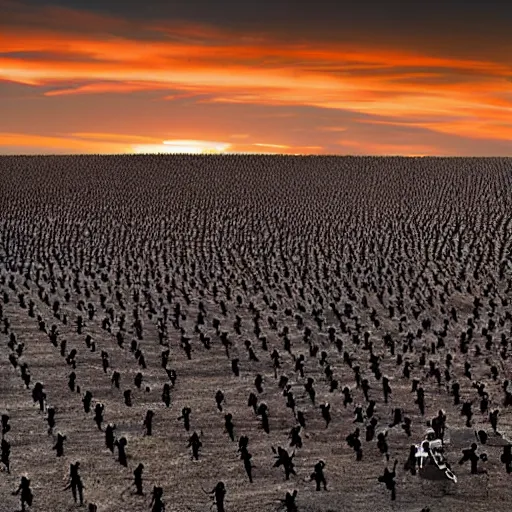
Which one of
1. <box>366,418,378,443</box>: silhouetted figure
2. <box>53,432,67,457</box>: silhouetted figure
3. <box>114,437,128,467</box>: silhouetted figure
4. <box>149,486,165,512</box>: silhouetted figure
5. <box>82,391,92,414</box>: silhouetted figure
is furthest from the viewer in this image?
<box>82,391,92,414</box>: silhouetted figure

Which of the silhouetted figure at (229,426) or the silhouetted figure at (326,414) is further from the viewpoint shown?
the silhouetted figure at (326,414)

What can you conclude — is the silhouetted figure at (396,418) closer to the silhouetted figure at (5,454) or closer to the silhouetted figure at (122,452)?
the silhouetted figure at (122,452)

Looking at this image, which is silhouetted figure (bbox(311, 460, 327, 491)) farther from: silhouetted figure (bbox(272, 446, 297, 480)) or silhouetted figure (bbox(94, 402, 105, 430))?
silhouetted figure (bbox(94, 402, 105, 430))

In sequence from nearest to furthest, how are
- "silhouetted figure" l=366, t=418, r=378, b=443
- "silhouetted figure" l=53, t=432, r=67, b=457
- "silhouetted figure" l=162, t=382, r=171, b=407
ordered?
"silhouetted figure" l=53, t=432, r=67, b=457
"silhouetted figure" l=366, t=418, r=378, b=443
"silhouetted figure" l=162, t=382, r=171, b=407

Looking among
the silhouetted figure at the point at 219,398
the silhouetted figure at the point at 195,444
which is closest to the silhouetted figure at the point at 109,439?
the silhouetted figure at the point at 195,444

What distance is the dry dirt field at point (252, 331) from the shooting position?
17812 mm

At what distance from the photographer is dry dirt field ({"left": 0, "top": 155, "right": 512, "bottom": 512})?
58.4 feet

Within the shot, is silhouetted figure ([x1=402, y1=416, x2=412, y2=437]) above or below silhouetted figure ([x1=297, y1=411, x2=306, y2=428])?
below

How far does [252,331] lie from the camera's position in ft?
96.5

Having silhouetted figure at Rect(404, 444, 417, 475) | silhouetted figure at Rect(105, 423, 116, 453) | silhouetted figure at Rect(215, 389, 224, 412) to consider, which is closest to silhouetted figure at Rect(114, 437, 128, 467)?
silhouetted figure at Rect(105, 423, 116, 453)

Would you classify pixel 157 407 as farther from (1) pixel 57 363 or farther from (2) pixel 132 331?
(2) pixel 132 331

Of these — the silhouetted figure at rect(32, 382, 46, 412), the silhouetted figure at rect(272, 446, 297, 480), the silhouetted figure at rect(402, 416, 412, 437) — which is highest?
the silhouetted figure at rect(32, 382, 46, 412)

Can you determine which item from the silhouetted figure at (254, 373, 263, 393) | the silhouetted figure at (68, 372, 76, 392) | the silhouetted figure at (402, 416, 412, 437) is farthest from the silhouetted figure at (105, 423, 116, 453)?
the silhouetted figure at (402, 416, 412, 437)

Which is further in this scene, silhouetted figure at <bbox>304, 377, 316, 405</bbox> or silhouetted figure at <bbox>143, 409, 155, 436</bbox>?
silhouetted figure at <bbox>304, 377, 316, 405</bbox>
